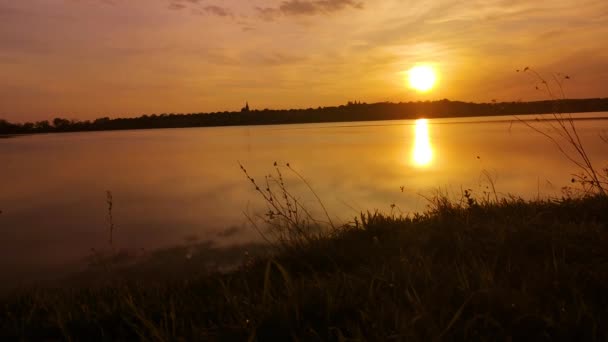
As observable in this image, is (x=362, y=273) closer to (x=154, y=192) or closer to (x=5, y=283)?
(x=5, y=283)

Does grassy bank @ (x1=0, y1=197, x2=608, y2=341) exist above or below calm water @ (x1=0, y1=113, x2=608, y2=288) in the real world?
above

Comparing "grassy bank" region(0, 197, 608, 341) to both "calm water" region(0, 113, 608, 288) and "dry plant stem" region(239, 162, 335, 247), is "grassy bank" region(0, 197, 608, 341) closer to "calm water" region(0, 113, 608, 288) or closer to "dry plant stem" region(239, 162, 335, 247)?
"dry plant stem" region(239, 162, 335, 247)

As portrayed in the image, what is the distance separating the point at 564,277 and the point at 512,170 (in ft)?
47.4

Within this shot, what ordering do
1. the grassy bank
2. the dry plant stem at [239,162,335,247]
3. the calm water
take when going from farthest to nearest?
1. the calm water
2. the dry plant stem at [239,162,335,247]
3. the grassy bank

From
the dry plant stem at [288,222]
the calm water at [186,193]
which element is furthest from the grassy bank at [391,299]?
the calm water at [186,193]

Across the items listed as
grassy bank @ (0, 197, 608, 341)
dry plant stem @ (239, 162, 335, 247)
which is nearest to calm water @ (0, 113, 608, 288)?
dry plant stem @ (239, 162, 335, 247)

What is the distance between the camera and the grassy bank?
242 centimetres

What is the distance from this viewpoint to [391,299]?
9.30 feet

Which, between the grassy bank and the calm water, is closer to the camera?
the grassy bank

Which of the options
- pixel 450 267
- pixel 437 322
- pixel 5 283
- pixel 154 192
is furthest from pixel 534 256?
pixel 154 192

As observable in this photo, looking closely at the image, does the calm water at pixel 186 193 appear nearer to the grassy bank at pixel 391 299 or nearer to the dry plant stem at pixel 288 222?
the dry plant stem at pixel 288 222

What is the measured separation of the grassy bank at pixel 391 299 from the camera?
7.95ft

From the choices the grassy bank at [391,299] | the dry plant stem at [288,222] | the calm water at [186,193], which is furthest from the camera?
the calm water at [186,193]

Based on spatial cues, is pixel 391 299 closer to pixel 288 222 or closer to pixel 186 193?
pixel 288 222
